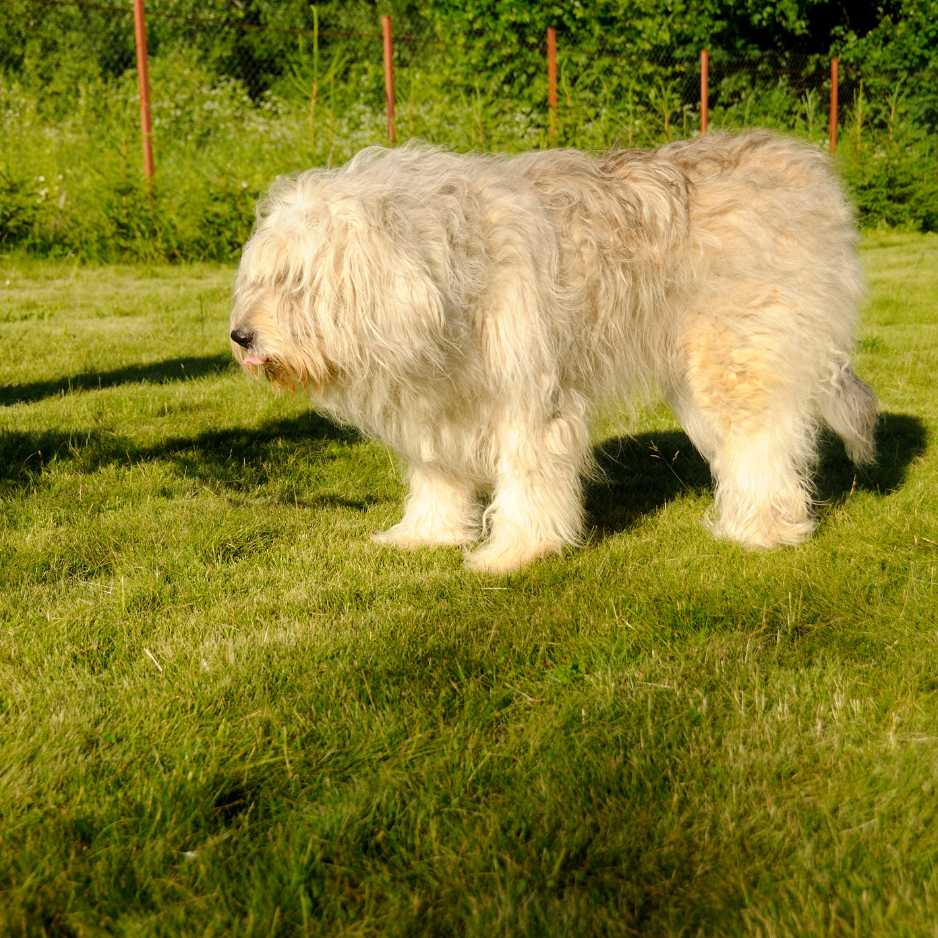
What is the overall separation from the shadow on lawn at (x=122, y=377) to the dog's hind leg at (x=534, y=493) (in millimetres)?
3852

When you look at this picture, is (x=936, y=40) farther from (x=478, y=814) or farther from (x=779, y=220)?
(x=478, y=814)

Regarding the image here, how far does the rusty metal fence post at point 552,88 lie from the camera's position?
48.8ft

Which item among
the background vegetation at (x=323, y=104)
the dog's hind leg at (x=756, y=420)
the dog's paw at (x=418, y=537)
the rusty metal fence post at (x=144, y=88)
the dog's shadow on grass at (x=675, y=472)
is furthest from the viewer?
the background vegetation at (x=323, y=104)

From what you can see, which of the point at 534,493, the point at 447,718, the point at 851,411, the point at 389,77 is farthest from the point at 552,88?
the point at 447,718

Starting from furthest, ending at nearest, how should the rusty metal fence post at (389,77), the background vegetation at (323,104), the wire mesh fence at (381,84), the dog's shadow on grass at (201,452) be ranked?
the wire mesh fence at (381,84) < the rusty metal fence post at (389,77) < the background vegetation at (323,104) < the dog's shadow on grass at (201,452)

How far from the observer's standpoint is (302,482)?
5691 millimetres

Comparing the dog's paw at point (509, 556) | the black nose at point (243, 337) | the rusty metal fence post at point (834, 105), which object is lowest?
the dog's paw at point (509, 556)

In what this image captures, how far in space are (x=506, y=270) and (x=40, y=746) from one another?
91.0 inches

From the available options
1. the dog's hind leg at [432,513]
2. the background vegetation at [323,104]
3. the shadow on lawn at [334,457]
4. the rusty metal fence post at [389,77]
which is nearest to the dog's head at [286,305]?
the dog's hind leg at [432,513]

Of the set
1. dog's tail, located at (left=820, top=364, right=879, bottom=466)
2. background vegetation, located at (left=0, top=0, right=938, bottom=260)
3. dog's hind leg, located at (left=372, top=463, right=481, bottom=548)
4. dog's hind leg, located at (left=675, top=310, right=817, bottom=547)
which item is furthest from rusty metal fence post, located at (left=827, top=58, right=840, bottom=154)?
dog's hind leg, located at (left=372, top=463, right=481, bottom=548)

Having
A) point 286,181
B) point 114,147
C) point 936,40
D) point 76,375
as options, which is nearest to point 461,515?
point 286,181

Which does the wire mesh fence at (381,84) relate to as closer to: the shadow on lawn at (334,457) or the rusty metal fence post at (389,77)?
the rusty metal fence post at (389,77)

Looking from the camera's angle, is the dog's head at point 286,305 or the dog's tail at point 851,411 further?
the dog's tail at point 851,411

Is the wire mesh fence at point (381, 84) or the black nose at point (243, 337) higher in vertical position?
the wire mesh fence at point (381, 84)
